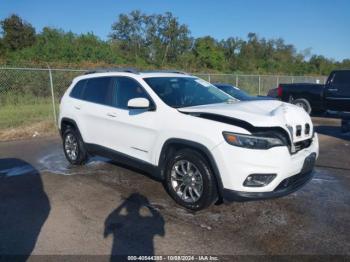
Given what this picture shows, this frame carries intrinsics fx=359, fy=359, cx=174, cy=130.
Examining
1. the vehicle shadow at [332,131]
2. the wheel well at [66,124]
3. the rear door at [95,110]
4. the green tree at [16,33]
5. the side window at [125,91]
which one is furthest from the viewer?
the green tree at [16,33]

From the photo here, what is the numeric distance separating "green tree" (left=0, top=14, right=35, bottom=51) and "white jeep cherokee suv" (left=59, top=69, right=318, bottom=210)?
93.4 feet

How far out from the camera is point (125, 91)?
5.57 metres

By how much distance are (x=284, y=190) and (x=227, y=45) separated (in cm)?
5171

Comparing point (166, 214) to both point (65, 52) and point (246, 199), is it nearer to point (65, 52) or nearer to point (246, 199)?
point (246, 199)

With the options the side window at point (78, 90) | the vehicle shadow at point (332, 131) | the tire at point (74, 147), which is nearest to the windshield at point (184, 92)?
the side window at point (78, 90)

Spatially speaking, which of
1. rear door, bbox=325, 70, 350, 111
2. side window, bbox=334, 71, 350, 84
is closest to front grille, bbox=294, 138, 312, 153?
rear door, bbox=325, 70, 350, 111

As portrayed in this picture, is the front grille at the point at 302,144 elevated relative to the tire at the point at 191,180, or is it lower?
elevated

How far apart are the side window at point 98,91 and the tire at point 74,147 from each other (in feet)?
2.71

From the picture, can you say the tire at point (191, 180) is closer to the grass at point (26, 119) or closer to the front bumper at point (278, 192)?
the front bumper at point (278, 192)

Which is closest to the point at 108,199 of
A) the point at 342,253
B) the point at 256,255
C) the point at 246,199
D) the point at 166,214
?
the point at 166,214

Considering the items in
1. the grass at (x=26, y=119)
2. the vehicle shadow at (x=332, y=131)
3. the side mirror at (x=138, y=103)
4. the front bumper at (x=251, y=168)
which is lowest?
the vehicle shadow at (x=332, y=131)

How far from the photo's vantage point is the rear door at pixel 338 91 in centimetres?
1057

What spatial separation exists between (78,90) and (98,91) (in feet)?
2.52

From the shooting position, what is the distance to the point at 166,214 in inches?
179
